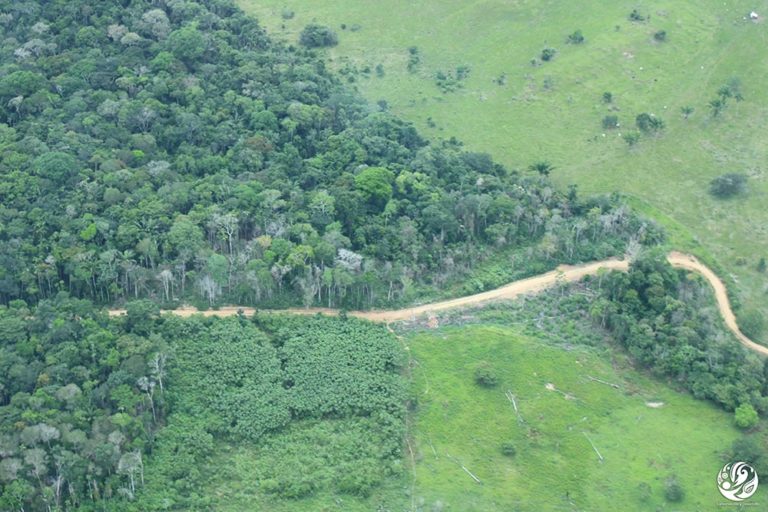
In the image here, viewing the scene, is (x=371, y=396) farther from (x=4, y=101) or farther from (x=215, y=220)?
(x=4, y=101)

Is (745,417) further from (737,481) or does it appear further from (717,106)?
(717,106)

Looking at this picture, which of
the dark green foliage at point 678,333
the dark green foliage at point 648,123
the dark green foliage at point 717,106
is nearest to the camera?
the dark green foliage at point 678,333

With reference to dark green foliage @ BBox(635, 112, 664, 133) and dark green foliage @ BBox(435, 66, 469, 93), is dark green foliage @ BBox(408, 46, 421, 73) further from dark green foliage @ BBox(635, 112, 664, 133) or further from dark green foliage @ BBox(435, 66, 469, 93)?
dark green foliage @ BBox(635, 112, 664, 133)

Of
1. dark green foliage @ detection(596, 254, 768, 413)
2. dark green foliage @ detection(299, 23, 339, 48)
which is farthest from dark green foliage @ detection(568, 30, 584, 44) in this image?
dark green foliage @ detection(596, 254, 768, 413)

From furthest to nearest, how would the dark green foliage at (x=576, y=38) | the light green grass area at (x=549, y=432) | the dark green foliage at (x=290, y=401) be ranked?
the dark green foliage at (x=576, y=38), the dark green foliage at (x=290, y=401), the light green grass area at (x=549, y=432)

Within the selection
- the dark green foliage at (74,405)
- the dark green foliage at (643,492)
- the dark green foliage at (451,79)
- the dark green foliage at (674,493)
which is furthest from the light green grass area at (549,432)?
the dark green foliage at (451,79)

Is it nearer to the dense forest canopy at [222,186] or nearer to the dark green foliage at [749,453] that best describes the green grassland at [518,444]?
the dark green foliage at [749,453]

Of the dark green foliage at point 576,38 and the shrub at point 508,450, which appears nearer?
the shrub at point 508,450
